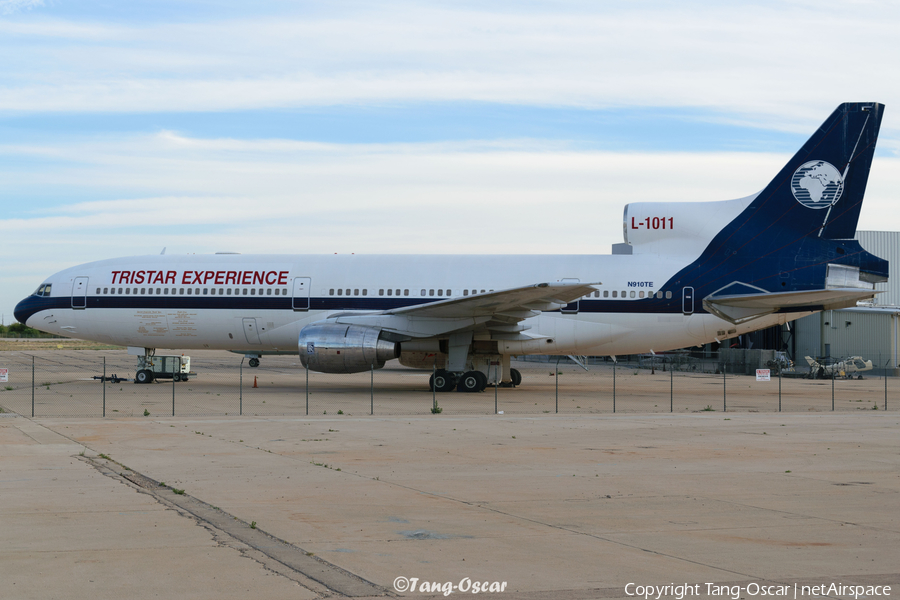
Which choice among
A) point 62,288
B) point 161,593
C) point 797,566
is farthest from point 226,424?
point 62,288

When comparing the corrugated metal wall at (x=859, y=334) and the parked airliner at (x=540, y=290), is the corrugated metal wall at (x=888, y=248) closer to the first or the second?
the corrugated metal wall at (x=859, y=334)

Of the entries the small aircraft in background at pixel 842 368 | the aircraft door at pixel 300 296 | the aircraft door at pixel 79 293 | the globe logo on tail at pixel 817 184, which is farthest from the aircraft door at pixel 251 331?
the small aircraft in background at pixel 842 368

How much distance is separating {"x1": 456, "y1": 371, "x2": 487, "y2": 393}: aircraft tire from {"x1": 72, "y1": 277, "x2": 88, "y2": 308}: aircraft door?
13631mm

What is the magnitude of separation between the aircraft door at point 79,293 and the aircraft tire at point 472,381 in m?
13.6

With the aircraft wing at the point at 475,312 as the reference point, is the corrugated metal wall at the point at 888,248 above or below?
above

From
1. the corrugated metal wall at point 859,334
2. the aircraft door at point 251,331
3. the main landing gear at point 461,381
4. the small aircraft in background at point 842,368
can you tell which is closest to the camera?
the main landing gear at point 461,381

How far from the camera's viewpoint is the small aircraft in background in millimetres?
41188

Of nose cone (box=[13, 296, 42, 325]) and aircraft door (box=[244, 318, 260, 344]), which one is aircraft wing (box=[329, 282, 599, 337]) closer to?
aircraft door (box=[244, 318, 260, 344])

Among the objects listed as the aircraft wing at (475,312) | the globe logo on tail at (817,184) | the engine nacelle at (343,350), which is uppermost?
the globe logo on tail at (817,184)

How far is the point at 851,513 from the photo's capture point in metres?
8.99

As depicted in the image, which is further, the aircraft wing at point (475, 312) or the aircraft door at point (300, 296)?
the aircraft door at point (300, 296)

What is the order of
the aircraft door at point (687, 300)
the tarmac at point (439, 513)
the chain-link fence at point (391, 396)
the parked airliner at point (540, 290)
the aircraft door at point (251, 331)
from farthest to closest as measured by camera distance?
the aircraft door at point (251, 331) → the aircraft door at point (687, 300) → the parked airliner at point (540, 290) → the chain-link fence at point (391, 396) → the tarmac at point (439, 513)

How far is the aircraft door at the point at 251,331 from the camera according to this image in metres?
28.5

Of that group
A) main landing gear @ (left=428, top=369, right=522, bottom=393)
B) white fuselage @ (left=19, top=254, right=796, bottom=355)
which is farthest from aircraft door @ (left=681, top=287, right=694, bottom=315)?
main landing gear @ (left=428, top=369, right=522, bottom=393)
